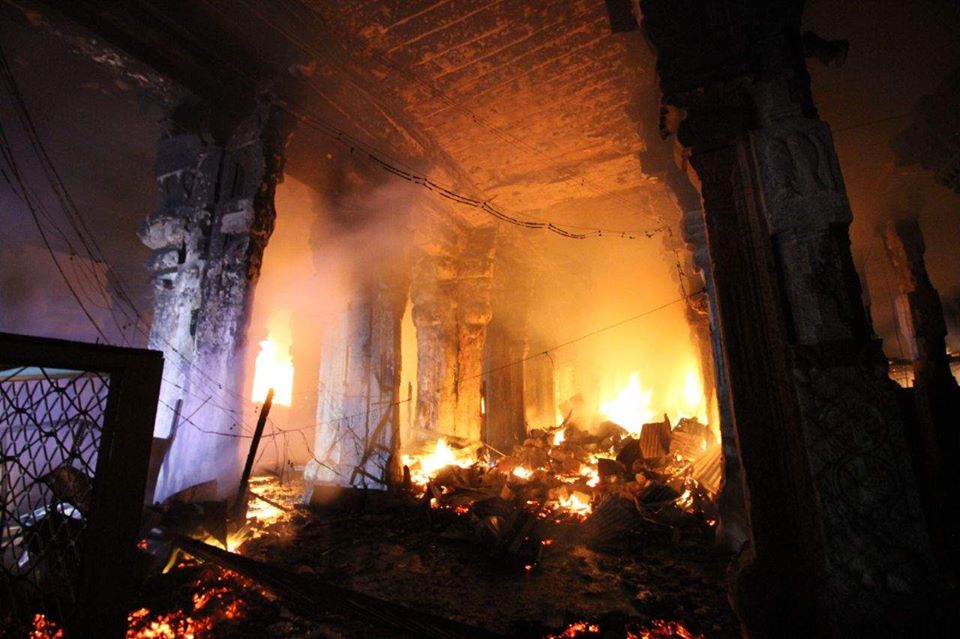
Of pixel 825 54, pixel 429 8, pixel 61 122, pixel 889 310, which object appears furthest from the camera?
pixel 889 310

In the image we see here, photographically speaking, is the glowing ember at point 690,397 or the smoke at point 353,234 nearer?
the smoke at point 353,234

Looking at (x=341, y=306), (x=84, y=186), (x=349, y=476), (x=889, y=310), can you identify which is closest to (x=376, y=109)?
(x=341, y=306)

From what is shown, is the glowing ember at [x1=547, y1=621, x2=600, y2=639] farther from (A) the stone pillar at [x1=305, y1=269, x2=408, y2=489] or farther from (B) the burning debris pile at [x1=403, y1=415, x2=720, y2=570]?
(A) the stone pillar at [x1=305, y1=269, x2=408, y2=489]

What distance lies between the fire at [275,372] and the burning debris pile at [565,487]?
10817 millimetres

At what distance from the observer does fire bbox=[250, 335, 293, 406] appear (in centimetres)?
1797

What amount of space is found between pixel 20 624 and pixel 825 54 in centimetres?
667

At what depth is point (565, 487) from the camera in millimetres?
8375

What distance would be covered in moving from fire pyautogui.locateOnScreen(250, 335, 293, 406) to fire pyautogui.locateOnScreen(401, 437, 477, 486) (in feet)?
35.1

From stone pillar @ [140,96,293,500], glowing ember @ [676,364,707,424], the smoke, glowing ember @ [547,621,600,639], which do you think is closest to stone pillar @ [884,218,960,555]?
glowing ember @ [676,364,707,424]

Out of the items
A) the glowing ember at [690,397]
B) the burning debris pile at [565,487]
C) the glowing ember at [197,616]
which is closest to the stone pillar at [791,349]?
the burning debris pile at [565,487]

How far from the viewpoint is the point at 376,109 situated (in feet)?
24.8

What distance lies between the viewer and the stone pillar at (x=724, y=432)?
548 centimetres

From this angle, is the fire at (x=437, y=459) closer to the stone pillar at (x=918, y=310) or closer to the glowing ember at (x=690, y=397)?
the stone pillar at (x=918, y=310)

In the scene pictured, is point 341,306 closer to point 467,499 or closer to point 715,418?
point 467,499
